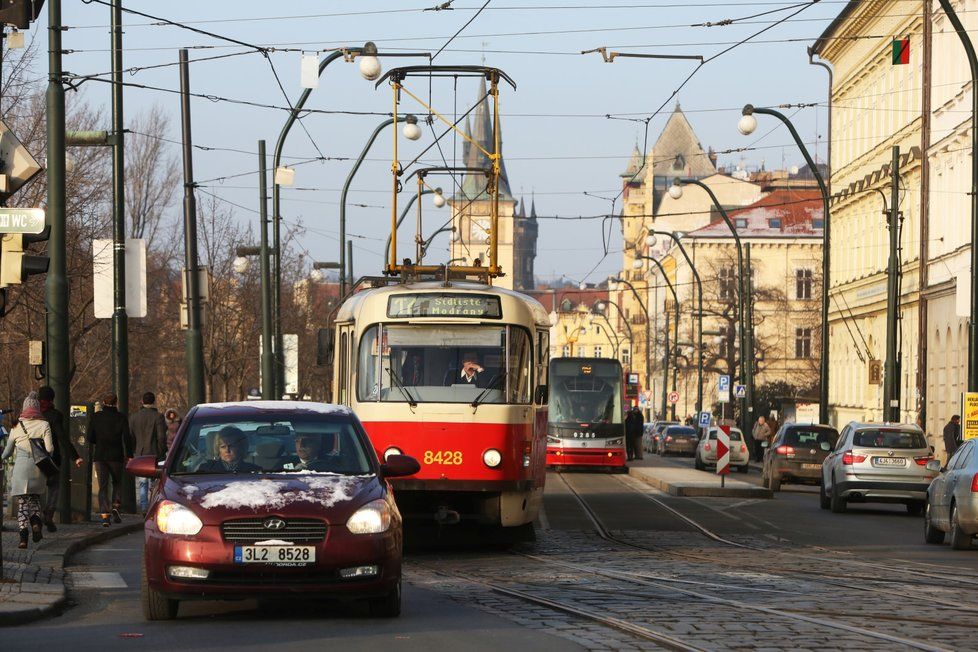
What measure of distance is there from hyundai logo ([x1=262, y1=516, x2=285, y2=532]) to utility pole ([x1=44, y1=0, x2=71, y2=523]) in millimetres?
10106

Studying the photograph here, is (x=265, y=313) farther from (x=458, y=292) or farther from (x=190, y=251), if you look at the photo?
(x=458, y=292)

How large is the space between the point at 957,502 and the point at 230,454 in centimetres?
1125

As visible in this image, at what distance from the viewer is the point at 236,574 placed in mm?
11477

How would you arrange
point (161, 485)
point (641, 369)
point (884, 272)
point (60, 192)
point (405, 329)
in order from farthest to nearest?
point (641, 369) → point (884, 272) → point (60, 192) → point (405, 329) → point (161, 485)

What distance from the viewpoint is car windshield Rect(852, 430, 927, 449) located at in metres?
29.9

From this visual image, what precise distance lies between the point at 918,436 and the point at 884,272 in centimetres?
3174

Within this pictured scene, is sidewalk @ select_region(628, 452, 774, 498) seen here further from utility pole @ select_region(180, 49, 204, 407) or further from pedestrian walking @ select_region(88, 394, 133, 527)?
pedestrian walking @ select_region(88, 394, 133, 527)

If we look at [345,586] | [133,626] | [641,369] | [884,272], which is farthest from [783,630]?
[641,369]

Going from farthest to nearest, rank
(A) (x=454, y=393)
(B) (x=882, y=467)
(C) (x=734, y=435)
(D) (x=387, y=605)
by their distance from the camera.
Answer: (C) (x=734, y=435) < (B) (x=882, y=467) < (A) (x=454, y=393) < (D) (x=387, y=605)

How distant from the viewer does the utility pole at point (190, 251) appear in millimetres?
28516

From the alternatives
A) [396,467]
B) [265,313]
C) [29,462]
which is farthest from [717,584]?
[265,313]

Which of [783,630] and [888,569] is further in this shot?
[888,569]

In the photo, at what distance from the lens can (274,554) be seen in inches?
452

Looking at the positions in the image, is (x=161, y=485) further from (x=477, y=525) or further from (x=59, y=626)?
(x=477, y=525)
